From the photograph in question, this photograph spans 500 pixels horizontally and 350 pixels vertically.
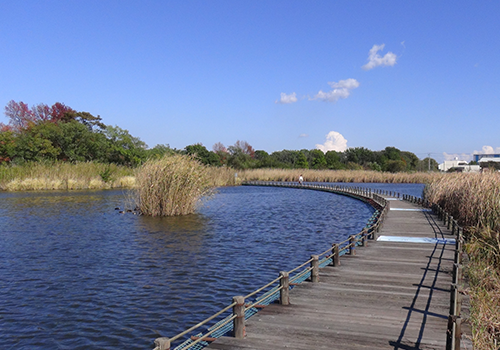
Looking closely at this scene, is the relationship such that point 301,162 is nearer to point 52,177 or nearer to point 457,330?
point 52,177

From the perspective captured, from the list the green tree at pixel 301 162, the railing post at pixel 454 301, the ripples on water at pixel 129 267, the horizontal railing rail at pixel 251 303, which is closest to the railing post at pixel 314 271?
the horizontal railing rail at pixel 251 303

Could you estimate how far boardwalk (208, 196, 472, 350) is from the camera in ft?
20.6

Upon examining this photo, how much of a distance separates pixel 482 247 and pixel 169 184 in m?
16.0

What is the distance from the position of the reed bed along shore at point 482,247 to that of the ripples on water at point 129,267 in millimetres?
5025

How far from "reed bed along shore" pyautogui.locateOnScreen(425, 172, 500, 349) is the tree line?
69.8ft

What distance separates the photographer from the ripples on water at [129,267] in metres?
8.59

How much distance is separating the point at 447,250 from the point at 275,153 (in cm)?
11435

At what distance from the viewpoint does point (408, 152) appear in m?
139

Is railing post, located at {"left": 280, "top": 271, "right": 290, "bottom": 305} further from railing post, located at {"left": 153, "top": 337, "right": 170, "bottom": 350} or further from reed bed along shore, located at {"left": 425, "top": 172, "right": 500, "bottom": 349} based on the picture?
railing post, located at {"left": 153, "top": 337, "right": 170, "bottom": 350}

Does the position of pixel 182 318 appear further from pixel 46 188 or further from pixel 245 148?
pixel 245 148

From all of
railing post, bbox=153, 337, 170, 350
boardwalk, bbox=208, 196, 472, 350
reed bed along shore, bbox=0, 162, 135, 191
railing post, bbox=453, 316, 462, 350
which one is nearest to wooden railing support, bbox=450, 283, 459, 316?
boardwalk, bbox=208, 196, 472, 350

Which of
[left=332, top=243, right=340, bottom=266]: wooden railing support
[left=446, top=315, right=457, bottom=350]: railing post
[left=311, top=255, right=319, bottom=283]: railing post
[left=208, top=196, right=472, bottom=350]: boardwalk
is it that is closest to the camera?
[left=446, top=315, right=457, bottom=350]: railing post

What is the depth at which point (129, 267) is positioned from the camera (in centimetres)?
1313

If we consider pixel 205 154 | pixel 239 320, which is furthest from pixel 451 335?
pixel 205 154
